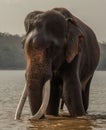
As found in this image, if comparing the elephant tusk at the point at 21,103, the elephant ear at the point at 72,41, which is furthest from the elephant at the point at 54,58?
the elephant tusk at the point at 21,103

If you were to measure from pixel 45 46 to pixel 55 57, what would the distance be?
0.64 meters

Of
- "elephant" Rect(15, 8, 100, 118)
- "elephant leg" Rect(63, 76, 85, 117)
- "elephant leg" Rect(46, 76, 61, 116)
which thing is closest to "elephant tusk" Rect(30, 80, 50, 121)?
"elephant" Rect(15, 8, 100, 118)

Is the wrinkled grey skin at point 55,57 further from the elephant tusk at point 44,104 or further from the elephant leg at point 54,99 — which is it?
the elephant tusk at point 44,104

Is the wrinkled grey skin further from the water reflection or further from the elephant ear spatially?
the water reflection

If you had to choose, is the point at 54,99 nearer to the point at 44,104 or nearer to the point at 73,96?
the point at 73,96

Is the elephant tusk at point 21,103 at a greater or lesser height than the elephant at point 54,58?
lesser

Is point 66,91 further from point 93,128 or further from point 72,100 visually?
point 93,128

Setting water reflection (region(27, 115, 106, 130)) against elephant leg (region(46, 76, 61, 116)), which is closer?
water reflection (region(27, 115, 106, 130))

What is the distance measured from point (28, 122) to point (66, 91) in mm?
1405

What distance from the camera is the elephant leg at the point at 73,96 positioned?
14.0m

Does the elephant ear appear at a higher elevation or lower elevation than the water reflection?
higher

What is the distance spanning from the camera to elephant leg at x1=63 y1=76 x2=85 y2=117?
14047 mm

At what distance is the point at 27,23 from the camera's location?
14.5m

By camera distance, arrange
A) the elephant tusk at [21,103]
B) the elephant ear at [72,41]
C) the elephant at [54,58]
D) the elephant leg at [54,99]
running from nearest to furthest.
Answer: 1. the elephant at [54,58]
2. the elephant tusk at [21,103]
3. the elephant ear at [72,41]
4. the elephant leg at [54,99]
